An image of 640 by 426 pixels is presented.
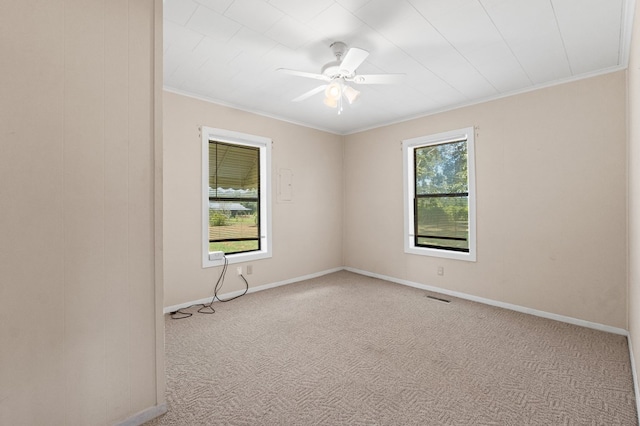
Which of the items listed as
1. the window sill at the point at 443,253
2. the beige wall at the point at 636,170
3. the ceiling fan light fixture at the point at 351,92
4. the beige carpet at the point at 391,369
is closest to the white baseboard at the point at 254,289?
the beige carpet at the point at 391,369

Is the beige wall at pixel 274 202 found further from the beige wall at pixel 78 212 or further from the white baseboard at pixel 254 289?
the beige wall at pixel 78 212

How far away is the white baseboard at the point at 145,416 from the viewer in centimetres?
156

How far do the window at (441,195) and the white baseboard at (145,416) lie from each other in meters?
3.52

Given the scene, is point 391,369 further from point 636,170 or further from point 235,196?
point 235,196

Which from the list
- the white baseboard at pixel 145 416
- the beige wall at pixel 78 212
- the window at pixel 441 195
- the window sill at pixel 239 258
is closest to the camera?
the beige wall at pixel 78 212

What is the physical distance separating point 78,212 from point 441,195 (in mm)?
3995

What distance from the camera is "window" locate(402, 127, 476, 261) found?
3.79 meters

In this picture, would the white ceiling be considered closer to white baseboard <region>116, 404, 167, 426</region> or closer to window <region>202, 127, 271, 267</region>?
window <region>202, 127, 271, 267</region>

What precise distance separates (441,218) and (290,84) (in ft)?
8.97

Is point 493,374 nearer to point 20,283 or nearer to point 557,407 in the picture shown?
point 557,407

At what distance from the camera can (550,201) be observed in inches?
121

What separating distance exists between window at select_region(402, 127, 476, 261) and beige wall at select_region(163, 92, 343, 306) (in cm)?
134

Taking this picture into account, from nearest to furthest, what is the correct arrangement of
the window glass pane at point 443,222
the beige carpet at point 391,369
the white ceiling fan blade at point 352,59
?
the beige carpet at point 391,369
the white ceiling fan blade at point 352,59
the window glass pane at point 443,222

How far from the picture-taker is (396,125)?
4.46 metres
